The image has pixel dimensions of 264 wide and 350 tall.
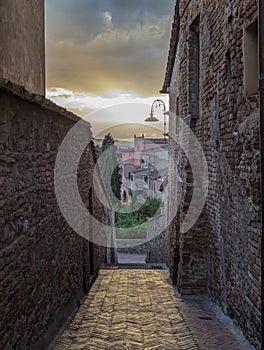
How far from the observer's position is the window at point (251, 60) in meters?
5.41

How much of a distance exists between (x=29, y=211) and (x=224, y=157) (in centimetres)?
321

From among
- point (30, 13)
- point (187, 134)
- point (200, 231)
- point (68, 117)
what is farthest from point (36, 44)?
point (200, 231)

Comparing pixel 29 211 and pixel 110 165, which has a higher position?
pixel 110 165

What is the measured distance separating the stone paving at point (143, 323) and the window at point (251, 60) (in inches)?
127

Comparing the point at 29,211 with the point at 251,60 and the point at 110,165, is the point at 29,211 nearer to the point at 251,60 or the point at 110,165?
the point at 251,60

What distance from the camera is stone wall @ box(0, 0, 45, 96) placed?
713cm

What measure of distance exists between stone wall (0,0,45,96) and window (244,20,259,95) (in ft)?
12.2

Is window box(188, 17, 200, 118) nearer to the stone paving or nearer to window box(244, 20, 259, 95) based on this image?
window box(244, 20, 259, 95)

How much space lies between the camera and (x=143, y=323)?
6941 mm

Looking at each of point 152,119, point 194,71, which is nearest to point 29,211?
point 194,71

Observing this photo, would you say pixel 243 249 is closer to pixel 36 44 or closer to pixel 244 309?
pixel 244 309

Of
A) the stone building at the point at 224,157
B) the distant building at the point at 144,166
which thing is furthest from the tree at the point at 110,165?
the stone building at the point at 224,157

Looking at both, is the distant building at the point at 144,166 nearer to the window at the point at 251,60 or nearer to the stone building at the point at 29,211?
the stone building at the point at 29,211

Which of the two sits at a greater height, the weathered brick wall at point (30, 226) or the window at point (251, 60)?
the window at point (251, 60)
